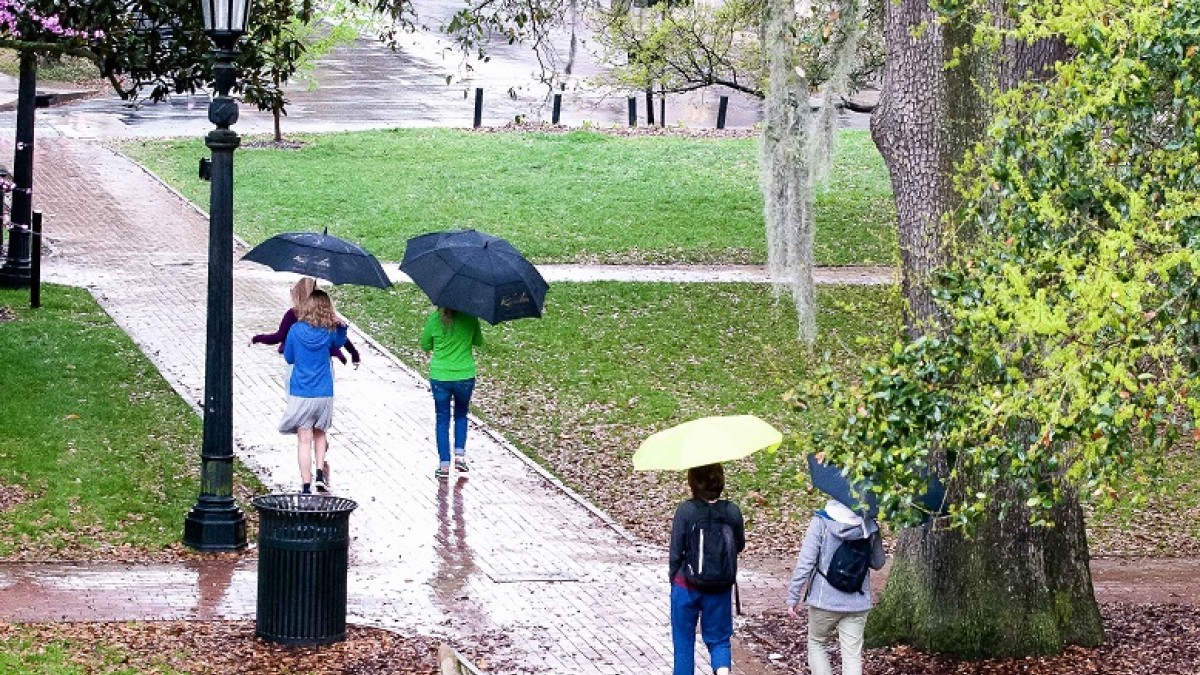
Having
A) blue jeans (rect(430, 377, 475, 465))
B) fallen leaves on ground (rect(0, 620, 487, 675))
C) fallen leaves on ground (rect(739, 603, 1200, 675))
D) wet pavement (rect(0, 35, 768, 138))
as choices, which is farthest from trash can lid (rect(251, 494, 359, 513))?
wet pavement (rect(0, 35, 768, 138))

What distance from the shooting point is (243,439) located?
1438cm

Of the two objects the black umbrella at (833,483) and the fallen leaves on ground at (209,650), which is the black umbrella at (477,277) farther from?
the black umbrella at (833,483)

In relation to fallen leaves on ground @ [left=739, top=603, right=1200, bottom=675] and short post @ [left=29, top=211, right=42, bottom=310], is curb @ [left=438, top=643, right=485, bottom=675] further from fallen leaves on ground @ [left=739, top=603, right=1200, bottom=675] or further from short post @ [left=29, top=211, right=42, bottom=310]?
short post @ [left=29, top=211, right=42, bottom=310]

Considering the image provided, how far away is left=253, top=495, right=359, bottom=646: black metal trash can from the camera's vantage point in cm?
950

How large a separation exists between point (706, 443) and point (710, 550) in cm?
61

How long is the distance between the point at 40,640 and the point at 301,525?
1508 mm

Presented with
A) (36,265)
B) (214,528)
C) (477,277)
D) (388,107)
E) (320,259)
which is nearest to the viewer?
(214,528)

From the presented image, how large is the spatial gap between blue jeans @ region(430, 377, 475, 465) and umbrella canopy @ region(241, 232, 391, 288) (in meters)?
0.98

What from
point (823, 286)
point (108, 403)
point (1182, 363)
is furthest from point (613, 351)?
point (1182, 363)

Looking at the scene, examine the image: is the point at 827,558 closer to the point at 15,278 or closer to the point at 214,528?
the point at 214,528

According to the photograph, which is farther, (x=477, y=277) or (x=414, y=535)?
(x=477, y=277)

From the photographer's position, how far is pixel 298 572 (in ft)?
31.2

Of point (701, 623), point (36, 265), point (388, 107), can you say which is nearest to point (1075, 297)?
point (701, 623)

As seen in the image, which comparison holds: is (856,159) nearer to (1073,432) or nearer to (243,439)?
(243,439)
